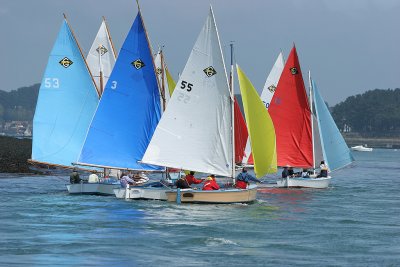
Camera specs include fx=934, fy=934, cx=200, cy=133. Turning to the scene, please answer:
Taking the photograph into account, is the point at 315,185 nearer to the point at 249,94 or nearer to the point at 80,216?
the point at 249,94

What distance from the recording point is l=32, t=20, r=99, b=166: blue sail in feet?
180

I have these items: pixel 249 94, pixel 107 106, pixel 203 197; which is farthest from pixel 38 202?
pixel 249 94

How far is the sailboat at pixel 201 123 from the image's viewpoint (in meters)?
46.1

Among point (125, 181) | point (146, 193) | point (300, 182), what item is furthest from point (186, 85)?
point (300, 182)

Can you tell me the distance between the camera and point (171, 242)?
34750 millimetres

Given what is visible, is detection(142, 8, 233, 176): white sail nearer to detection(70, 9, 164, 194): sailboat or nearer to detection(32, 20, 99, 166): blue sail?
detection(70, 9, 164, 194): sailboat

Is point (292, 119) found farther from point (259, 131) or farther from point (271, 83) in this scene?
point (259, 131)

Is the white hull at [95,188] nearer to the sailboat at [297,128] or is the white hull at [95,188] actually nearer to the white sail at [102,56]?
the white sail at [102,56]

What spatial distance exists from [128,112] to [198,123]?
4908 millimetres

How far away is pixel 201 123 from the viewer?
47312 millimetres

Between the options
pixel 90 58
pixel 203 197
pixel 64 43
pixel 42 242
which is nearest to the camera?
pixel 42 242

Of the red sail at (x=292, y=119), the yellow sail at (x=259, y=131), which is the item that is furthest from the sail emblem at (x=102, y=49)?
the red sail at (x=292, y=119)

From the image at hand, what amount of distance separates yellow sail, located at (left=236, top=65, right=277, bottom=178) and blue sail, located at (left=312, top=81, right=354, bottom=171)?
1537cm

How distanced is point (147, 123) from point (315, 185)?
1625cm
